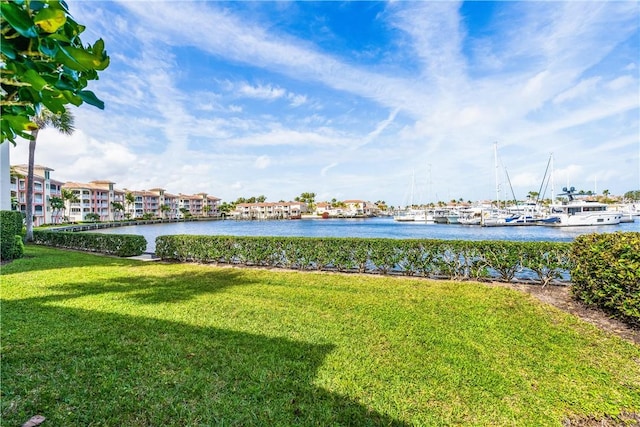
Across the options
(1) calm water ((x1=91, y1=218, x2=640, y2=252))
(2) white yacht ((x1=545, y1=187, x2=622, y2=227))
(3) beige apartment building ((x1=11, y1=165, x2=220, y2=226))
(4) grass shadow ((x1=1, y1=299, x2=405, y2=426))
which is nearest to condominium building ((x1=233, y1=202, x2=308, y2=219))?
(3) beige apartment building ((x1=11, y1=165, x2=220, y2=226))

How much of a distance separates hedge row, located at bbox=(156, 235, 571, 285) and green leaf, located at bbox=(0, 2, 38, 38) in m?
9.48

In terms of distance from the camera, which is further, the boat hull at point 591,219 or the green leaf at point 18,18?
the boat hull at point 591,219

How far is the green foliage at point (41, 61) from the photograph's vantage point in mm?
1027

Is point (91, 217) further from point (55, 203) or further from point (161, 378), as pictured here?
point (161, 378)

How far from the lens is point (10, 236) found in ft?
41.3

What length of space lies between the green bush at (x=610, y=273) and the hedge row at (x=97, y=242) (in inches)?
653

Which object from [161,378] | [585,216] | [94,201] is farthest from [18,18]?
[94,201]

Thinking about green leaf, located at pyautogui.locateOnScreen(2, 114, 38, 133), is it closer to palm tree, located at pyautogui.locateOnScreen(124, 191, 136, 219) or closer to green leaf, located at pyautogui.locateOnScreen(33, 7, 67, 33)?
green leaf, located at pyautogui.locateOnScreen(33, 7, 67, 33)

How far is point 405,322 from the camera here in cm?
565

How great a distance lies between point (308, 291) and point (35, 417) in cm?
552

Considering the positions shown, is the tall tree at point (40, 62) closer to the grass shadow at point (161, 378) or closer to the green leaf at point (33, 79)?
the green leaf at point (33, 79)

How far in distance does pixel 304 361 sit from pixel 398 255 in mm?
6278

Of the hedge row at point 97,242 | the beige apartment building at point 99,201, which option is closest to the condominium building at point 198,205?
the beige apartment building at point 99,201

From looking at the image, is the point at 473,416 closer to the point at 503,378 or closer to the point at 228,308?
the point at 503,378
